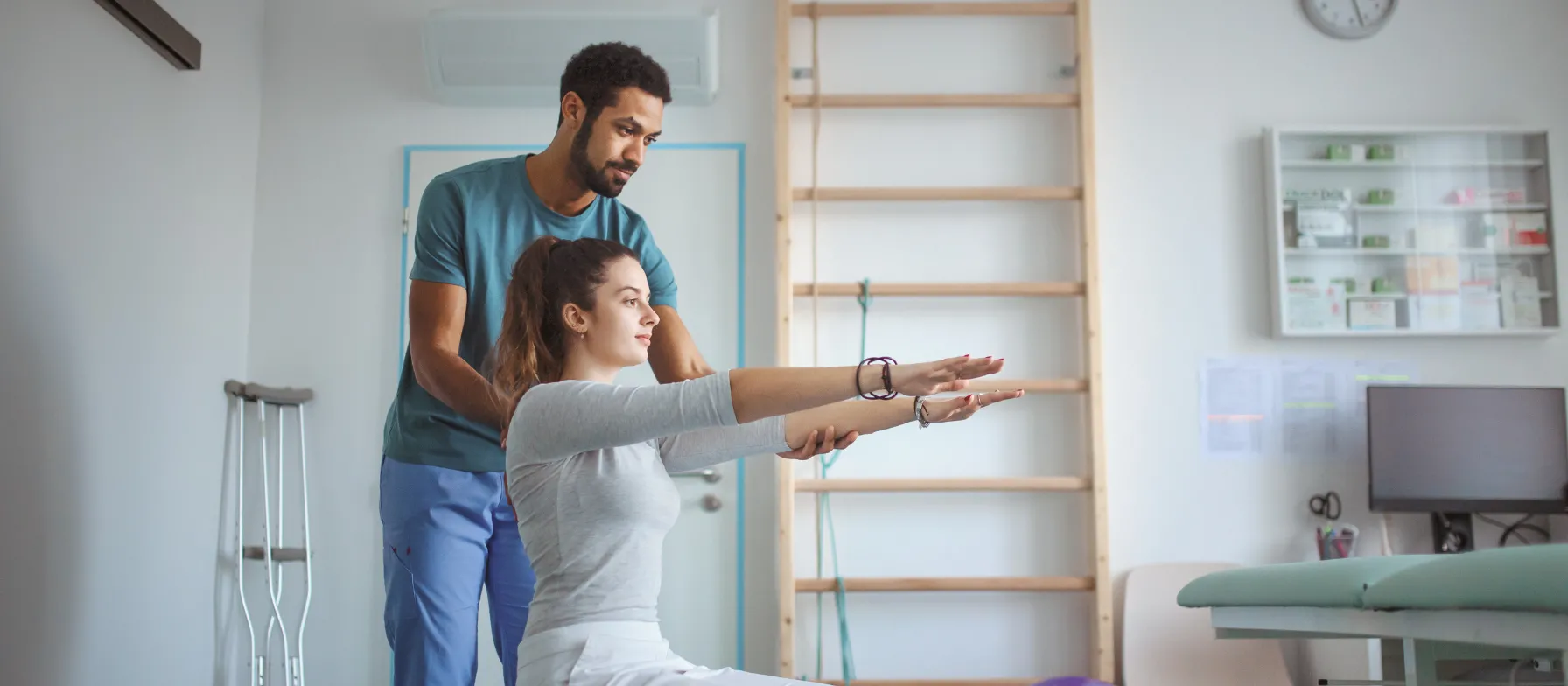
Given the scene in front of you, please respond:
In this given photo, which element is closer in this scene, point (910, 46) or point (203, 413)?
point (203, 413)

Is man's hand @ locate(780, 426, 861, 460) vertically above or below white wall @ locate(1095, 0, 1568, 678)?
below

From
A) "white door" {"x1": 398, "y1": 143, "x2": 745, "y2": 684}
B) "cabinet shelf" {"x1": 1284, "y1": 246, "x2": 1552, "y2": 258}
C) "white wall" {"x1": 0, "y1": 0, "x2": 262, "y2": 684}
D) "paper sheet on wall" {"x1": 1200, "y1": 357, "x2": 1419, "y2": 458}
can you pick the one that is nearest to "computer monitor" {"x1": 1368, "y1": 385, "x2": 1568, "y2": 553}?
"paper sheet on wall" {"x1": 1200, "y1": 357, "x2": 1419, "y2": 458}

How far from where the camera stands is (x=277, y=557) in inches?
128

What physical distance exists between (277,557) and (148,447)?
52 centimetres

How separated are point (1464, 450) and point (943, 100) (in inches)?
67.6

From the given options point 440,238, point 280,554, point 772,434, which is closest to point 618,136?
point 440,238

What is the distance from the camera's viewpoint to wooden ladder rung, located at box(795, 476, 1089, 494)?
127 inches

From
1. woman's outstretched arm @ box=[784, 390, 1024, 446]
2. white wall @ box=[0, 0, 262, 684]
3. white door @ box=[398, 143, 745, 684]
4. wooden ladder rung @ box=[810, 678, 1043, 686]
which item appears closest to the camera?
woman's outstretched arm @ box=[784, 390, 1024, 446]

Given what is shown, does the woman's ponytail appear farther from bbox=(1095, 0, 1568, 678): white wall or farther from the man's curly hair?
bbox=(1095, 0, 1568, 678): white wall

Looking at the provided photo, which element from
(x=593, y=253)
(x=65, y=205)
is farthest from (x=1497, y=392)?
(x=65, y=205)

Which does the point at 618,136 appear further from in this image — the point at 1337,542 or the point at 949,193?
the point at 1337,542

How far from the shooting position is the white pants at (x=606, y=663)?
1.41 metres

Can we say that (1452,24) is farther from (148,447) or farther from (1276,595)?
(148,447)

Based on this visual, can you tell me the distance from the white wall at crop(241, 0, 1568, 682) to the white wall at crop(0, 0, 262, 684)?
0.25 m
